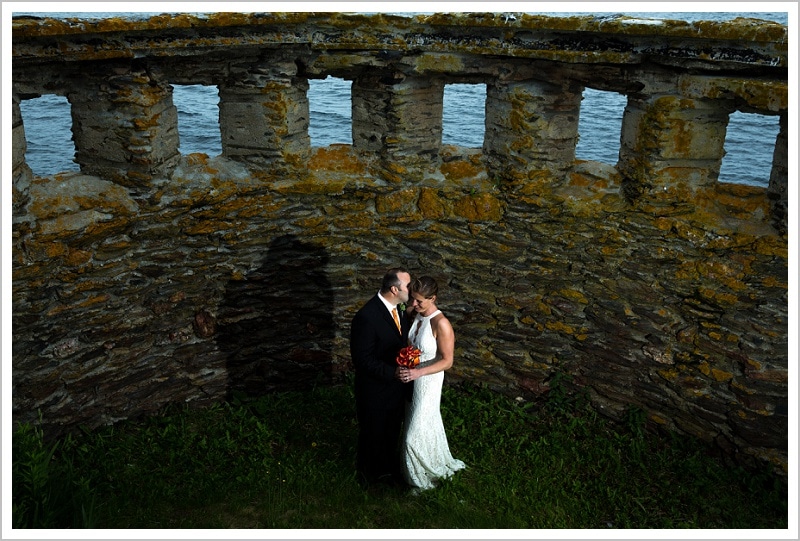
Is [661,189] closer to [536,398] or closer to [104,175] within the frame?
[536,398]

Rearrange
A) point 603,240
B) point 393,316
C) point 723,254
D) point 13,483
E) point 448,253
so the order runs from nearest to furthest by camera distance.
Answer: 1. point 13,483
2. point 393,316
3. point 723,254
4. point 603,240
5. point 448,253

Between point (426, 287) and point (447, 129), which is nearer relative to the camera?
point (426, 287)

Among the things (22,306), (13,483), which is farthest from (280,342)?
(13,483)

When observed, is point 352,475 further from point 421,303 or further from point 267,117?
point 267,117

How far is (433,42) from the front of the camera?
568 cm

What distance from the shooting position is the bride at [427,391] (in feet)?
16.3

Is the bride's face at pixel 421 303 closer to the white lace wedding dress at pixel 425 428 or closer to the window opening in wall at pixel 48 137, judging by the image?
the white lace wedding dress at pixel 425 428

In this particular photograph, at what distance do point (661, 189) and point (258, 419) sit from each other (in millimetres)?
3882

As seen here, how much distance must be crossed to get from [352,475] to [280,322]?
170 centimetres

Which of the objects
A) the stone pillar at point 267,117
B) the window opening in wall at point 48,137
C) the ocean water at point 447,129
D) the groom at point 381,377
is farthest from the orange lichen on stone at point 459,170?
the window opening in wall at point 48,137

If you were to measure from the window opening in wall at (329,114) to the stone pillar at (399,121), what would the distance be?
4370mm

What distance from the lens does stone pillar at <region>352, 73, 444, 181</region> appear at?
5.96 meters

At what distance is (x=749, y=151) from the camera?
12.3 meters

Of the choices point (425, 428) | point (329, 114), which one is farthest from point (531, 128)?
point (329, 114)
